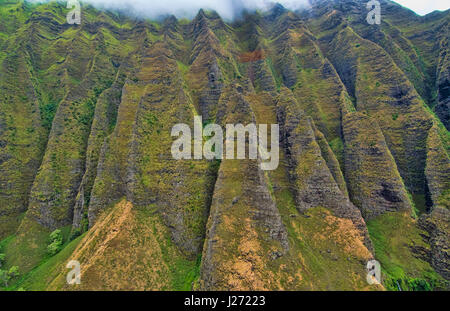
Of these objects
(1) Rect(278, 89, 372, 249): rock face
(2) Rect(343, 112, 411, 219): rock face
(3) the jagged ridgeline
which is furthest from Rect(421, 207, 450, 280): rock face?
(1) Rect(278, 89, 372, 249): rock face

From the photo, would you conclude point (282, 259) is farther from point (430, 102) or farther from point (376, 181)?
point (430, 102)

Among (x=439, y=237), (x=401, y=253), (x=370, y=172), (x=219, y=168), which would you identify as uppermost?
(x=219, y=168)

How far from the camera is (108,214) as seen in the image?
4619cm

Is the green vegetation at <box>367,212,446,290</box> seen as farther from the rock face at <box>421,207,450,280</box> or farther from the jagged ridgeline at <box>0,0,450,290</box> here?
the rock face at <box>421,207,450,280</box>

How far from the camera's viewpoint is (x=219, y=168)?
1825 inches

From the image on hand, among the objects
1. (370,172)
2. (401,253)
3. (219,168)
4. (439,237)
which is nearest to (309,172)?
(370,172)

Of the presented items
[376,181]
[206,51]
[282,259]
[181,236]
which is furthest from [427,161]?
[206,51]

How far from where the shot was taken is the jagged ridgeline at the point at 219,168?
123 feet

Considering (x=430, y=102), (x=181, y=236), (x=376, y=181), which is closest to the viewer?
(x=181, y=236)

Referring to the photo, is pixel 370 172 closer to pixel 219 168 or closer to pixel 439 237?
pixel 439 237

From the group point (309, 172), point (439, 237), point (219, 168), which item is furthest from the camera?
point (309, 172)

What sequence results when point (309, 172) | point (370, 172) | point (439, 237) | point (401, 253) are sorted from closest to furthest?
point (439, 237) < point (401, 253) < point (309, 172) < point (370, 172)

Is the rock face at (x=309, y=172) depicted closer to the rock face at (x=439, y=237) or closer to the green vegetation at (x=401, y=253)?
the green vegetation at (x=401, y=253)

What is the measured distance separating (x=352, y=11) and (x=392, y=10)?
66.8ft
